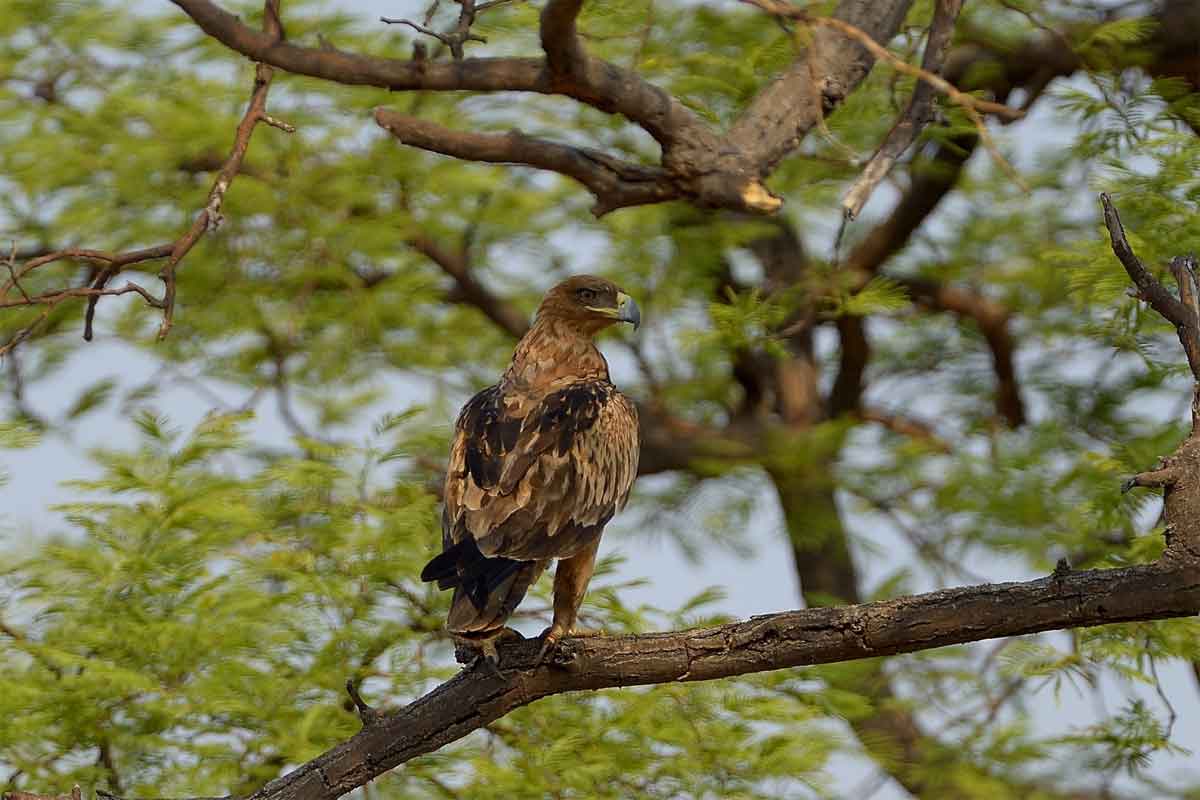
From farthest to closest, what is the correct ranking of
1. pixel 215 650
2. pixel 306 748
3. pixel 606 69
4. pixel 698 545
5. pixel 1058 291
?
pixel 698 545
pixel 1058 291
pixel 215 650
pixel 306 748
pixel 606 69

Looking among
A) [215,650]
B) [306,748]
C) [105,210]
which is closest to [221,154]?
[105,210]

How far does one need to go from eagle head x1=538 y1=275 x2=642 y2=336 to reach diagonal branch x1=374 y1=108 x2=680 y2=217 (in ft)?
1.10

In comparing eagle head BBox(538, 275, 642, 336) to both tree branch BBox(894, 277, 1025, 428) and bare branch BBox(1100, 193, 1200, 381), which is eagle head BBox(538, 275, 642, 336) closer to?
bare branch BBox(1100, 193, 1200, 381)

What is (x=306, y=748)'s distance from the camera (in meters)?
5.95

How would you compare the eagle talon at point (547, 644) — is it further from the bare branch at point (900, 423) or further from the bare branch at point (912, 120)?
the bare branch at point (900, 423)

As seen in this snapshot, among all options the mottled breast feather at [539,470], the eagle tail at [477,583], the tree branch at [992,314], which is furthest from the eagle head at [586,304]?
the tree branch at [992,314]

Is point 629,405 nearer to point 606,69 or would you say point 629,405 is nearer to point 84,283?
point 606,69

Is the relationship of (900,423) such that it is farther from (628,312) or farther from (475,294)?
(628,312)

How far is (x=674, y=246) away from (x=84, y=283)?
367 cm

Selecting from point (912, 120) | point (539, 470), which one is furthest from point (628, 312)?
point (912, 120)

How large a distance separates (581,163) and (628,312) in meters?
0.57

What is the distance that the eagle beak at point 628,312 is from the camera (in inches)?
225

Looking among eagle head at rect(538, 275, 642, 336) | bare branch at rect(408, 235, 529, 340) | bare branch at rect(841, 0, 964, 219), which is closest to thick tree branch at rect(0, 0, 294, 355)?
eagle head at rect(538, 275, 642, 336)

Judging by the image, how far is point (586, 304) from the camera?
588 cm
